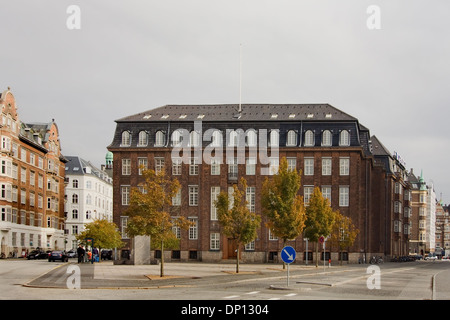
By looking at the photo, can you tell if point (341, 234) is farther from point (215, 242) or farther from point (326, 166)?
point (215, 242)

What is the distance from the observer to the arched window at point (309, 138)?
3260 inches

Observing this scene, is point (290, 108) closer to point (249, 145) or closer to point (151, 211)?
point (249, 145)

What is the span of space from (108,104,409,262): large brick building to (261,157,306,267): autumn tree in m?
21.6

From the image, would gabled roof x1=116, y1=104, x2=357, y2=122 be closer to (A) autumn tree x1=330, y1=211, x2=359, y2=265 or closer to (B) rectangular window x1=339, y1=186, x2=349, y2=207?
(B) rectangular window x1=339, y1=186, x2=349, y2=207

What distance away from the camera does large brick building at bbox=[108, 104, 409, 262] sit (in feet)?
270

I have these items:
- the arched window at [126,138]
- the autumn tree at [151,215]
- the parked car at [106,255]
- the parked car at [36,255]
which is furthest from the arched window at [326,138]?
the autumn tree at [151,215]

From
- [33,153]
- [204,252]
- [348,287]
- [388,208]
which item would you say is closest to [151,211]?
[348,287]

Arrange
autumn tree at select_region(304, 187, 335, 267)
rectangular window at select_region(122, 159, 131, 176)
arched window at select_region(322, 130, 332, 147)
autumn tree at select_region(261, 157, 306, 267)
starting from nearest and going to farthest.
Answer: autumn tree at select_region(261, 157, 306, 267) → autumn tree at select_region(304, 187, 335, 267) → arched window at select_region(322, 130, 332, 147) → rectangular window at select_region(122, 159, 131, 176)

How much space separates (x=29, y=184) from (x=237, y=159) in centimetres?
3447

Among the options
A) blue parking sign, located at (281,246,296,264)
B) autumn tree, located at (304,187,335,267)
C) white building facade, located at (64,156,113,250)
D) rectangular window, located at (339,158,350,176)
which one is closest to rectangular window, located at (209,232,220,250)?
autumn tree, located at (304,187,335,267)

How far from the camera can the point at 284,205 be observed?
196 ft

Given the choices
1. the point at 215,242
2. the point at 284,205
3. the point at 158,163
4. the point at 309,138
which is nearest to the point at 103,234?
the point at 158,163

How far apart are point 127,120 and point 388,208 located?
168 feet
